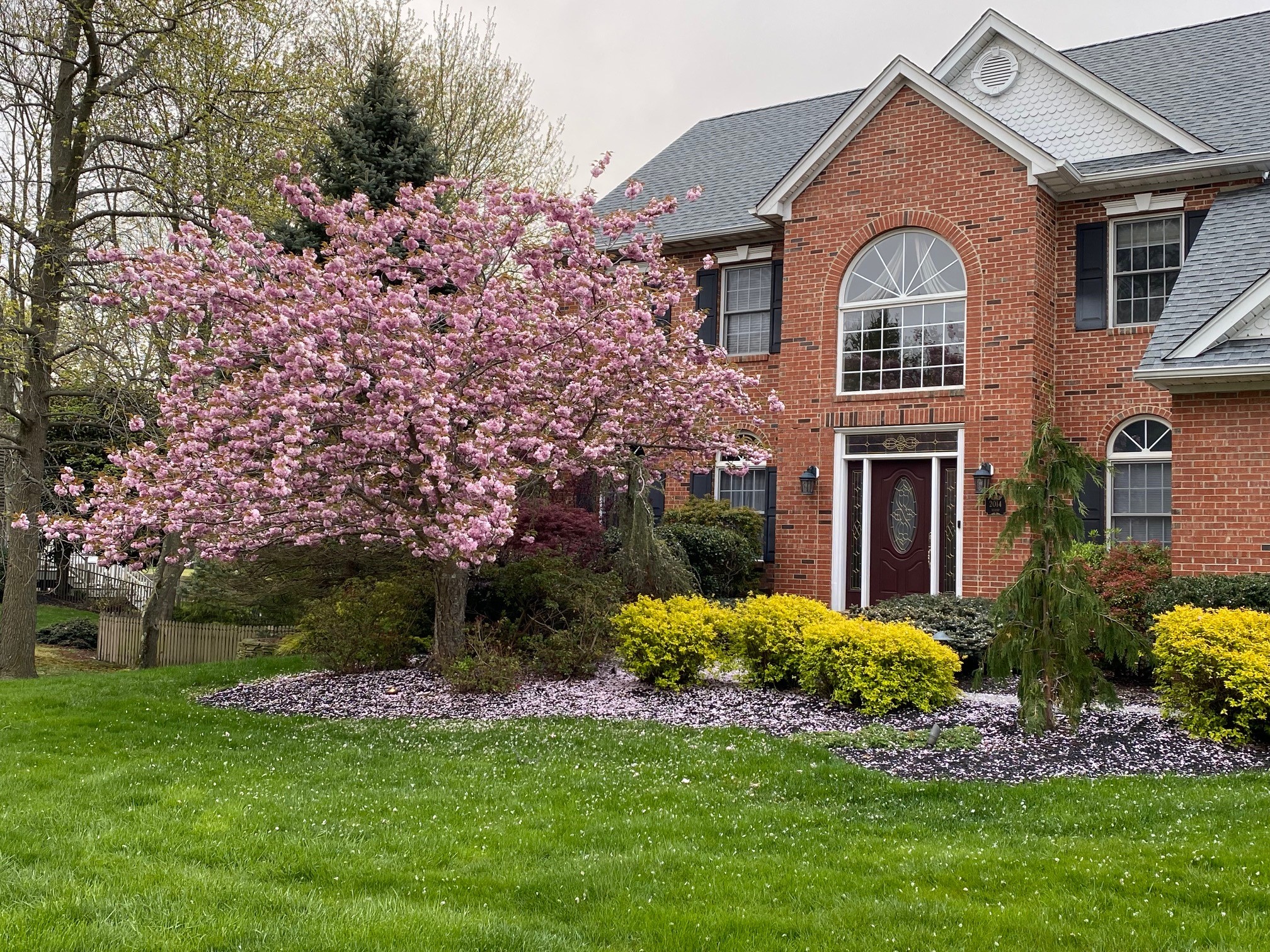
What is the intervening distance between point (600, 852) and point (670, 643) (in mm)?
4852

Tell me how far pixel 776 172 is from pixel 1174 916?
1576 centimetres

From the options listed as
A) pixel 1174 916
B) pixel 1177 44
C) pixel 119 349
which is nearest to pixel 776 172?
pixel 1177 44

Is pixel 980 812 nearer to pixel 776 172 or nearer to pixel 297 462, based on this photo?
pixel 297 462

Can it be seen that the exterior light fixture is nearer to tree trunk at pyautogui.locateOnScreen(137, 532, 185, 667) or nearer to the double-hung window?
the double-hung window

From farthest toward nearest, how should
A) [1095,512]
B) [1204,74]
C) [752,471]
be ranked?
[752,471], [1204,74], [1095,512]

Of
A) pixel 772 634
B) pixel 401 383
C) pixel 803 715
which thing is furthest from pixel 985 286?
pixel 401 383

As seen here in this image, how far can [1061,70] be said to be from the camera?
1530 cm

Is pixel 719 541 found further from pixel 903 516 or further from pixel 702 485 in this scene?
pixel 903 516

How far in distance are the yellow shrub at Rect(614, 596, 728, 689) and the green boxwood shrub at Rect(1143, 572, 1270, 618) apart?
4.47 metres

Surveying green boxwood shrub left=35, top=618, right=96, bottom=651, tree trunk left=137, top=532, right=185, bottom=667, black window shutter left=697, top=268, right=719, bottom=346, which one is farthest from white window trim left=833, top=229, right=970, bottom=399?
green boxwood shrub left=35, top=618, right=96, bottom=651

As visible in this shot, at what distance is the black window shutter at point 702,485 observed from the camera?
56.5 ft

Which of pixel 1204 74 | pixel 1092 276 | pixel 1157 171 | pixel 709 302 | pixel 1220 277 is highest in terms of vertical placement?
pixel 1204 74

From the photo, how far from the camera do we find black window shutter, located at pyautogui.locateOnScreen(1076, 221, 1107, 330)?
14258 mm

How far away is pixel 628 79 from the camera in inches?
684
